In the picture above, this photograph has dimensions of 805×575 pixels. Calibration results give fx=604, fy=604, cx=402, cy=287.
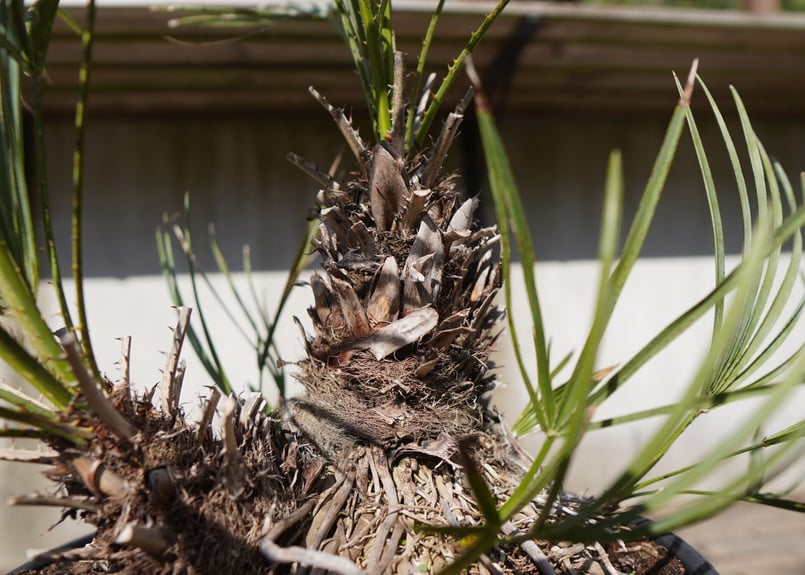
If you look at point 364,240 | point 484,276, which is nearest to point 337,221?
point 364,240

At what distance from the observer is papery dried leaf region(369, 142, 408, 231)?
1.52 feet

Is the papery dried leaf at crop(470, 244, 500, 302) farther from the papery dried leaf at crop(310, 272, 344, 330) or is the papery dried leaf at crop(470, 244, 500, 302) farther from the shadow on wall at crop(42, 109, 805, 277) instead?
the shadow on wall at crop(42, 109, 805, 277)

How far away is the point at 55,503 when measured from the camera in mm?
351

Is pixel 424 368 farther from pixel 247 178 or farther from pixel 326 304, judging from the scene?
pixel 247 178

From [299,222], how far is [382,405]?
148cm

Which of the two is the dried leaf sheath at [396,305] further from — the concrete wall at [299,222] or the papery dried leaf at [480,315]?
the concrete wall at [299,222]

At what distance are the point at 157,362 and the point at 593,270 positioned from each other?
1.44m

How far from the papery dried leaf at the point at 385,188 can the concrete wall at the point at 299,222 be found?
51.8 inches

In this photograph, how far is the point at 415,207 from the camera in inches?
18.2

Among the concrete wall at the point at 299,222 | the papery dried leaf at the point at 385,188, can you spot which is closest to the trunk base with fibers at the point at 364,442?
the papery dried leaf at the point at 385,188

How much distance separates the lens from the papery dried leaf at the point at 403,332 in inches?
18.0

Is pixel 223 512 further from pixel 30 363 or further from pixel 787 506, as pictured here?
pixel 787 506

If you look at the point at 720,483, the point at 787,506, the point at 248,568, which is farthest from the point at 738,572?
the point at 248,568

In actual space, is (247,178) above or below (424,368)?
above
